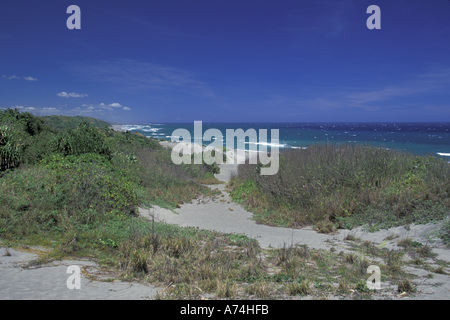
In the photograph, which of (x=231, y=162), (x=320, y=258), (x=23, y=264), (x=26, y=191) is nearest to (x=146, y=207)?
(x=26, y=191)

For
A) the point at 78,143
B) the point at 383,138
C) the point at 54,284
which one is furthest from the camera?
the point at 383,138

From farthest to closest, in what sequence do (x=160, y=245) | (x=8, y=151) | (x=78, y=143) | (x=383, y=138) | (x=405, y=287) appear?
(x=383, y=138) < (x=78, y=143) < (x=8, y=151) < (x=160, y=245) < (x=405, y=287)

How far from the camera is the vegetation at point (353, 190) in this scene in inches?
360

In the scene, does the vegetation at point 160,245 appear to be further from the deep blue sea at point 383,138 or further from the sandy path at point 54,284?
the deep blue sea at point 383,138

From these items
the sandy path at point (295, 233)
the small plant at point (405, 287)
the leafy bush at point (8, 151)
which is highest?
the leafy bush at point (8, 151)

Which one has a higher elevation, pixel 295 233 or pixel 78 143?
pixel 78 143

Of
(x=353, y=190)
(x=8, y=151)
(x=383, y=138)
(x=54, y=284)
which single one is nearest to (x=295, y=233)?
(x=353, y=190)

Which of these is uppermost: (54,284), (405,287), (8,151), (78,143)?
(78,143)

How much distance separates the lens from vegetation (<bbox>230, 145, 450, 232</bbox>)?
9.16 metres

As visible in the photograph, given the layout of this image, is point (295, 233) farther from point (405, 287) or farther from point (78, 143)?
point (78, 143)

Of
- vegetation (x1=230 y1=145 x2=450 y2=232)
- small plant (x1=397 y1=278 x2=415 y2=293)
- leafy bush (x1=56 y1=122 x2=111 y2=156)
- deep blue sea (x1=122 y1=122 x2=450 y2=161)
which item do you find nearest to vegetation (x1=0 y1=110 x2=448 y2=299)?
small plant (x1=397 y1=278 x2=415 y2=293)

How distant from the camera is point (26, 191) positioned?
785 centimetres

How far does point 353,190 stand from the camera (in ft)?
36.0

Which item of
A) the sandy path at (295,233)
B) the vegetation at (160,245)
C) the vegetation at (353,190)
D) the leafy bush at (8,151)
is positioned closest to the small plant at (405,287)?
the vegetation at (160,245)
